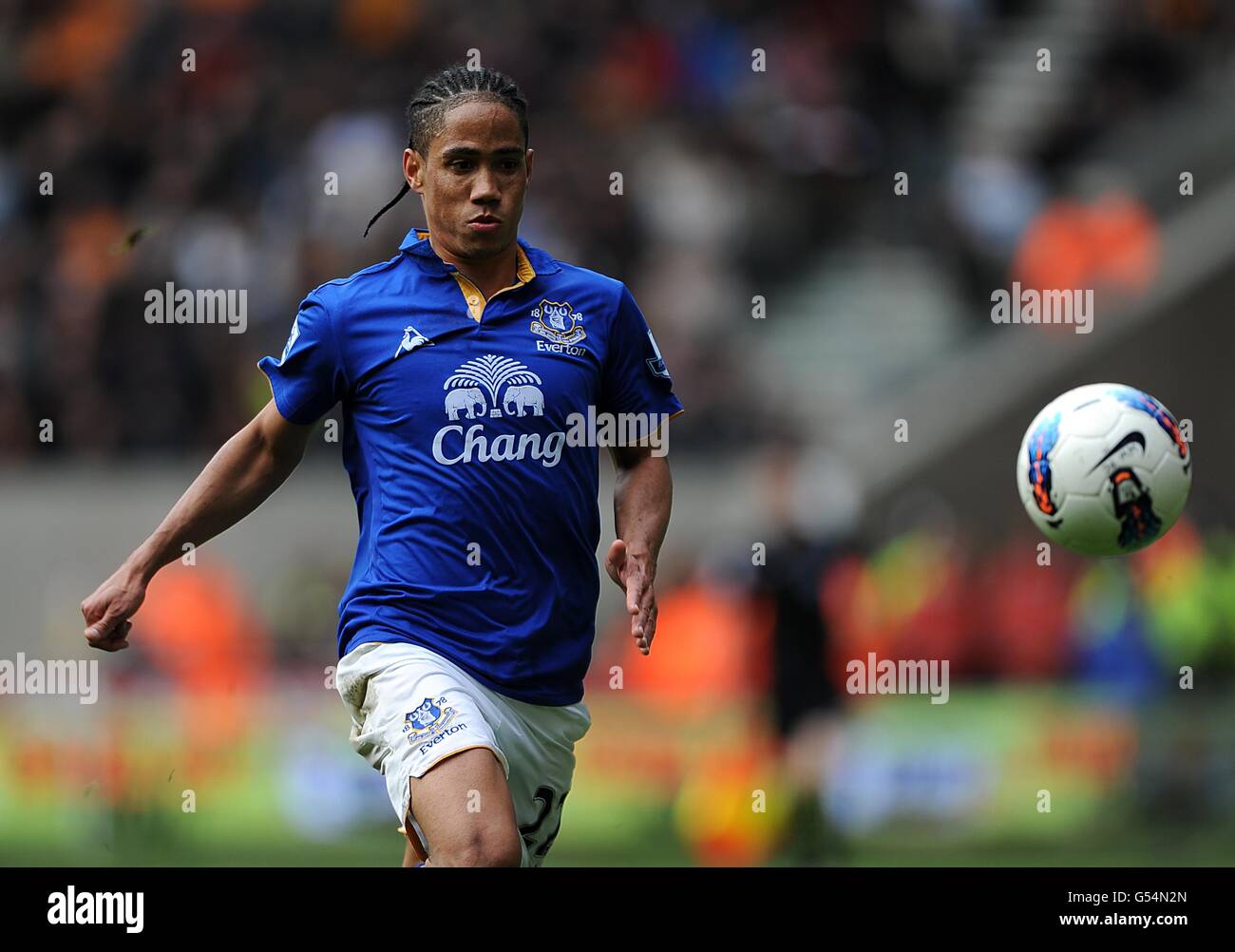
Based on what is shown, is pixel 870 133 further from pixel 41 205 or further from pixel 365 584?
pixel 365 584

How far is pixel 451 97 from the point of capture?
5.95 meters

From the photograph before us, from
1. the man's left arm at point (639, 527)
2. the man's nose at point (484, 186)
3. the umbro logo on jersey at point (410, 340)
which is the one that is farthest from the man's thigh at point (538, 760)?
the man's nose at point (484, 186)

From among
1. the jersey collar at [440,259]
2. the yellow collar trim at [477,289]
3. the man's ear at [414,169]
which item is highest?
the man's ear at [414,169]

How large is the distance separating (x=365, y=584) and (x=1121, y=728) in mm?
7728

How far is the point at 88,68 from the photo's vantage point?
1627cm

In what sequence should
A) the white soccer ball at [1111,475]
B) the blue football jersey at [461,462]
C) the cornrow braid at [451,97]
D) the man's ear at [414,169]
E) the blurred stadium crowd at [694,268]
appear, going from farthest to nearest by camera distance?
1. the blurred stadium crowd at [694,268]
2. the white soccer ball at [1111,475]
3. the man's ear at [414,169]
4. the cornrow braid at [451,97]
5. the blue football jersey at [461,462]

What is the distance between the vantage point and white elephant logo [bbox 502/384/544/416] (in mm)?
5887

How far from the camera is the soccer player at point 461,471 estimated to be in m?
5.80

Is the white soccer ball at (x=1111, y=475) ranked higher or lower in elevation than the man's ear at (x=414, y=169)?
lower

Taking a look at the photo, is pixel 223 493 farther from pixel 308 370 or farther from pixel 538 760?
pixel 538 760

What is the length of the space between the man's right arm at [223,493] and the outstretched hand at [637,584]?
37.6 inches

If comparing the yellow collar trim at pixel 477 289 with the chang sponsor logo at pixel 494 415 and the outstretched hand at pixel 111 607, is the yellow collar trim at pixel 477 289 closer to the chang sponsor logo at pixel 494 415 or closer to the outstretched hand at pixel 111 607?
the chang sponsor logo at pixel 494 415

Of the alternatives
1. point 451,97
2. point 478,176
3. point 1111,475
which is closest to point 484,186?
point 478,176
